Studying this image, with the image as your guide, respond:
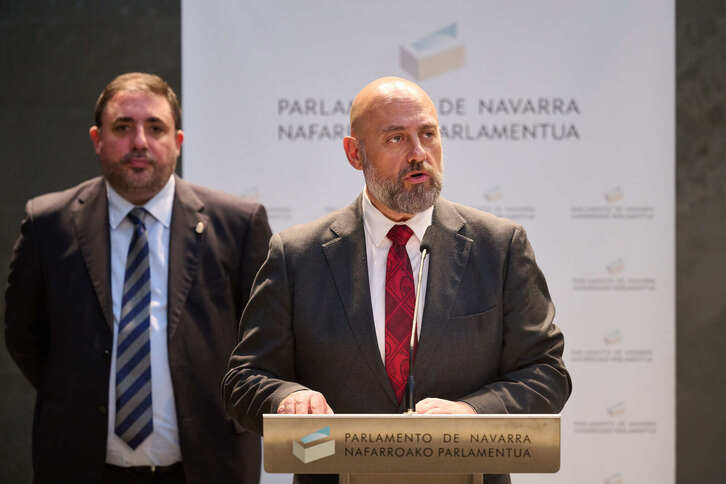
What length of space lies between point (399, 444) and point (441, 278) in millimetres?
599

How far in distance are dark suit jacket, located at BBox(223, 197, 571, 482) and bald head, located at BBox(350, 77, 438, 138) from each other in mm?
282

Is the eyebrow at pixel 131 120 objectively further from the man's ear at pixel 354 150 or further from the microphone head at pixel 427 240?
the microphone head at pixel 427 240

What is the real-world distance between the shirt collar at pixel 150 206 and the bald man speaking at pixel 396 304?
0.76 meters

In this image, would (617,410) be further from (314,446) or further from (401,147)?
(314,446)

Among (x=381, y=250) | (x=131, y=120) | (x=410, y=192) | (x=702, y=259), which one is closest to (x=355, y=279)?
(x=381, y=250)

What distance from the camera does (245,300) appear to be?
2.70 metres

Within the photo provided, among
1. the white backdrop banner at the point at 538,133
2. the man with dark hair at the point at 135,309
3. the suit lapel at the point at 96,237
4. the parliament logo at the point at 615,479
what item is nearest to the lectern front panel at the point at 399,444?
the man with dark hair at the point at 135,309

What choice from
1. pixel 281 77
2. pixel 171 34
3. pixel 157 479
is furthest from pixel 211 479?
pixel 171 34

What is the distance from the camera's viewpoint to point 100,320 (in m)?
2.56

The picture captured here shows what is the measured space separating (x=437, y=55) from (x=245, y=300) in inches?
74.5

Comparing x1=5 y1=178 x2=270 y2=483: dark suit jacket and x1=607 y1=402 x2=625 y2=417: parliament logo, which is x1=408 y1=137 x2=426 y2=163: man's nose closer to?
x1=5 y1=178 x2=270 y2=483: dark suit jacket

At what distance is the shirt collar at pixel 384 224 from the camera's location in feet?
6.66

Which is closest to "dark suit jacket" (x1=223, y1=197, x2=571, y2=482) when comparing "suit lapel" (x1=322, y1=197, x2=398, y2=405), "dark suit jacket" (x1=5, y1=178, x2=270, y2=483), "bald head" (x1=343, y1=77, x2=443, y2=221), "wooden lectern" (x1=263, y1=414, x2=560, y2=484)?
"suit lapel" (x1=322, y1=197, x2=398, y2=405)

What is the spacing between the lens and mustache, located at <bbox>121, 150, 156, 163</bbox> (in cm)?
265
